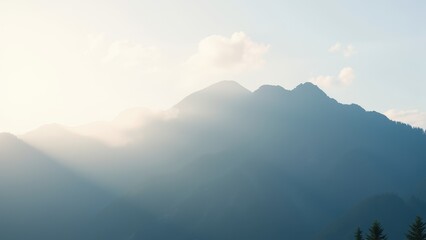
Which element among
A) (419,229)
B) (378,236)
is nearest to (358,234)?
(378,236)

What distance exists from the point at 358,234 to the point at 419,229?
6.85 m

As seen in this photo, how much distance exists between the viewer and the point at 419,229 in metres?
47.1

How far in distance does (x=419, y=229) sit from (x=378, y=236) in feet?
13.3

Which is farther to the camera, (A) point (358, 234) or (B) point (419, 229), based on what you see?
(A) point (358, 234)

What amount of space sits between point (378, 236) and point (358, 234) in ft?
11.8

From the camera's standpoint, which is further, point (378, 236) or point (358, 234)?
point (358, 234)

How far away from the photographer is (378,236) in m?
48.4

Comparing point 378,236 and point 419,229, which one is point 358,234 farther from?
point 419,229

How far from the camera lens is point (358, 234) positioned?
51.8 metres
